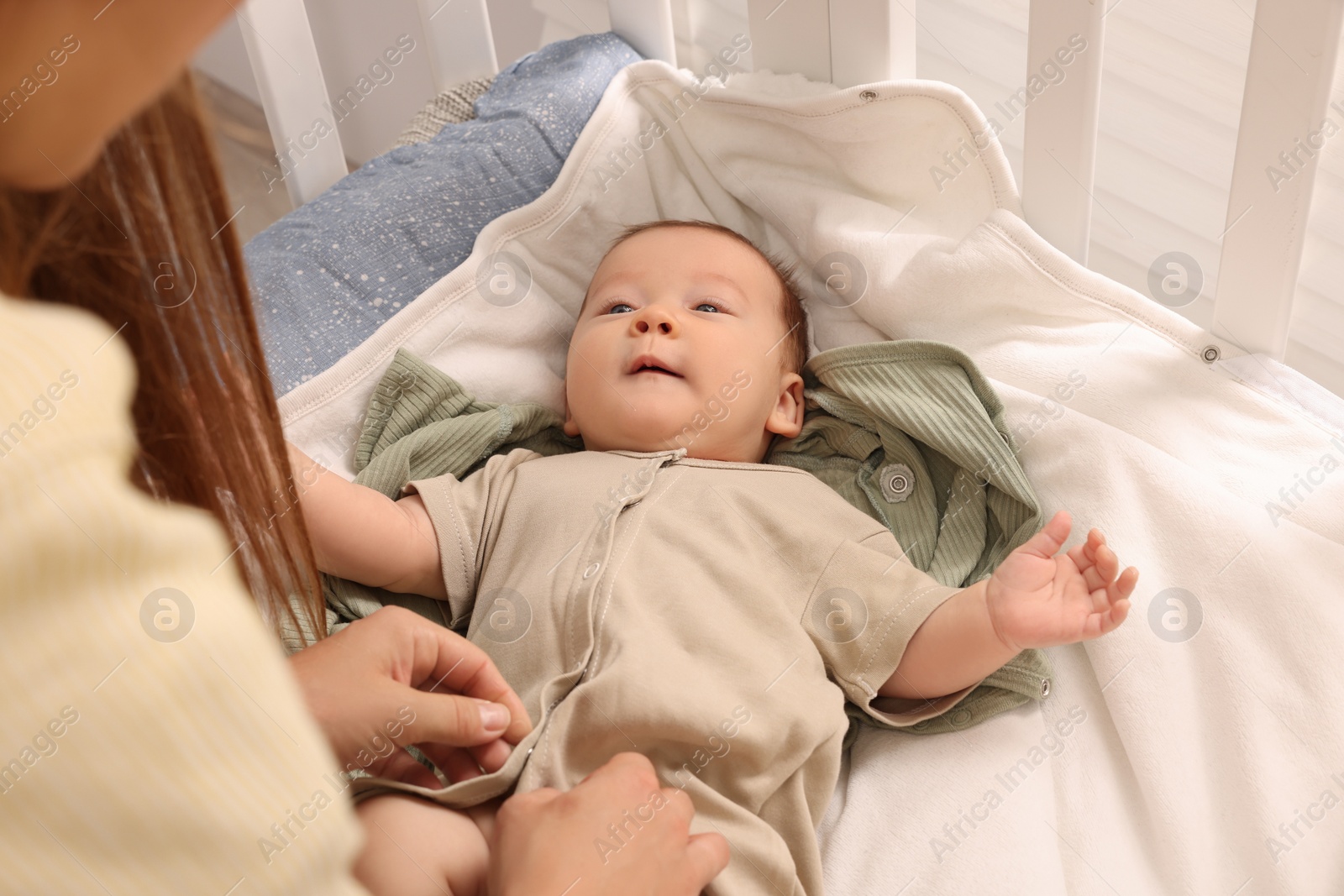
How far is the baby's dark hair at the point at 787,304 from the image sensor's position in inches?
49.1

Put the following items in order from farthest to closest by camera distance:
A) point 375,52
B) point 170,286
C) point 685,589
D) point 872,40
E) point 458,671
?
point 375,52 → point 872,40 → point 685,589 → point 458,671 → point 170,286

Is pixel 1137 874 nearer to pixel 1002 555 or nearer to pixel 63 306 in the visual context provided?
pixel 1002 555

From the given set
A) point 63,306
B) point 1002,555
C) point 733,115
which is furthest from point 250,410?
point 733,115

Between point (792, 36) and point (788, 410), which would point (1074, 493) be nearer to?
point (788, 410)

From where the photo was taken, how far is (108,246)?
546 mm

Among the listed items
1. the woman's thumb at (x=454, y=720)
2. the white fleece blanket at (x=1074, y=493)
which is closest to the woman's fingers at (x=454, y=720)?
the woman's thumb at (x=454, y=720)

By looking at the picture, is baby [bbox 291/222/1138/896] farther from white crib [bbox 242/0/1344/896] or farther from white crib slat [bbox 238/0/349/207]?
white crib slat [bbox 238/0/349/207]

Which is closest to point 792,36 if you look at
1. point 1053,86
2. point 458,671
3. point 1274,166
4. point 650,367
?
point 1053,86

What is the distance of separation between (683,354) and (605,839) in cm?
53

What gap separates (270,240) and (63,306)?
859 millimetres

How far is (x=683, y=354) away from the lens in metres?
1.12

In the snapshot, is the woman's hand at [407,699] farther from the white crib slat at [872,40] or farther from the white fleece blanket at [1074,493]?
the white crib slat at [872,40]

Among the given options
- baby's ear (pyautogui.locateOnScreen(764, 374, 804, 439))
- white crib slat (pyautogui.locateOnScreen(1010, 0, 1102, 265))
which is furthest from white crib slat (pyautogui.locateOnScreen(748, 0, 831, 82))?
baby's ear (pyautogui.locateOnScreen(764, 374, 804, 439))

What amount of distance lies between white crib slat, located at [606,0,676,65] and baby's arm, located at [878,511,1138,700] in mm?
910
